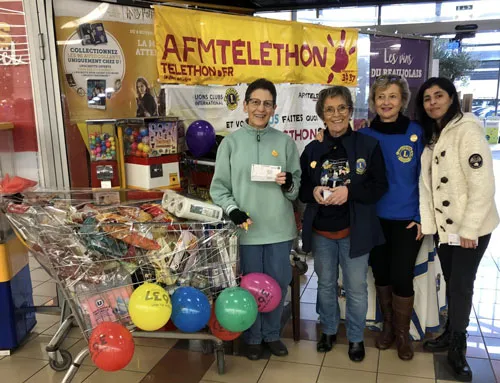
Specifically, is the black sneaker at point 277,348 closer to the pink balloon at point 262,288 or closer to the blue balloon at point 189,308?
the pink balloon at point 262,288

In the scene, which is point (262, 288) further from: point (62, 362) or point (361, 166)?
point (62, 362)

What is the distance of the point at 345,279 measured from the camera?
260cm

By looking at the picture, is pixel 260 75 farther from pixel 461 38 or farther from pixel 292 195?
pixel 461 38

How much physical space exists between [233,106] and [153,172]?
51.1 inches

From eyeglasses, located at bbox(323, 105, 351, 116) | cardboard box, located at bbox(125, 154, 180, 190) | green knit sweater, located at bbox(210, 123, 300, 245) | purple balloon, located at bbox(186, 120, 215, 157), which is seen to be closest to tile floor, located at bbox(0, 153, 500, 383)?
green knit sweater, located at bbox(210, 123, 300, 245)

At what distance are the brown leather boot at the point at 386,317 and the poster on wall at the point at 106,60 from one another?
7.07 feet

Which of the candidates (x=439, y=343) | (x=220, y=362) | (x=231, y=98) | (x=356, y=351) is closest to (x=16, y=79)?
(x=231, y=98)

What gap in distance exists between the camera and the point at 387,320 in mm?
2768

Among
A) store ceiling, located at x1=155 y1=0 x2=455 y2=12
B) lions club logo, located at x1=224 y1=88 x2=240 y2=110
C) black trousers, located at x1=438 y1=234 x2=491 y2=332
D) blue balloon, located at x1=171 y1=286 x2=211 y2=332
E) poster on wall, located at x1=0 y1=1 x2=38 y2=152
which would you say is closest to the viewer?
blue balloon, located at x1=171 y1=286 x2=211 y2=332

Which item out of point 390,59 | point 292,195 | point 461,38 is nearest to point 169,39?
point 292,195

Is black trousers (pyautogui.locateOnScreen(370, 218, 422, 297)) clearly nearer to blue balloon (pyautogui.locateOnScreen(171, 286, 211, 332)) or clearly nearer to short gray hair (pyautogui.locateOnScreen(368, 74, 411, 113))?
short gray hair (pyautogui.locateOnScreen(368, 74, 411, 113))

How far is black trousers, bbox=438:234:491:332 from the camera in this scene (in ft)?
7.62

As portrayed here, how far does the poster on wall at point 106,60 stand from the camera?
3.06m

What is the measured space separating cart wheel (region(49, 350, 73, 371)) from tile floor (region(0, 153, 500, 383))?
4 cm
